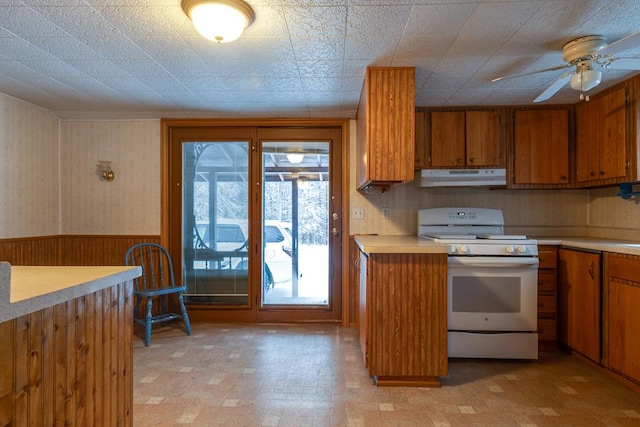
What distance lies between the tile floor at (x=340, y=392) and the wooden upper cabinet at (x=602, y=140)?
1478mm

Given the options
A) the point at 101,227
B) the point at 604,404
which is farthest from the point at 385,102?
the point at 101,227

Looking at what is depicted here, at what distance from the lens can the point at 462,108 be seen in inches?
128

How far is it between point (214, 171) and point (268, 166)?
0.56 metres

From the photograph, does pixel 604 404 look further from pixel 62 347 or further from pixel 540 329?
pixel 62 347

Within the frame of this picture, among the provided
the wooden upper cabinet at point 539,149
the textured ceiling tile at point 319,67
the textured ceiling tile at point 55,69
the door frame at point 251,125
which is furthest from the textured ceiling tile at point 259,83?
the wooden upper cabinet at point 539,149

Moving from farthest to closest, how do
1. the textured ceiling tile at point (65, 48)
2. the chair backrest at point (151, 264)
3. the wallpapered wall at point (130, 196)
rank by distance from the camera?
the chair backrest at point (151, 264)
the wallpapered wall at point (130, 196)
the textured ceiling tile at point (65, 48)

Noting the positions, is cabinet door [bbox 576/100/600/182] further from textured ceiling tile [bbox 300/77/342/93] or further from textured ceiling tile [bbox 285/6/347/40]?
textured ceiling tile [bbox 285/6/347/40]

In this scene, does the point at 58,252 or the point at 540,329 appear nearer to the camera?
the point at 540,329

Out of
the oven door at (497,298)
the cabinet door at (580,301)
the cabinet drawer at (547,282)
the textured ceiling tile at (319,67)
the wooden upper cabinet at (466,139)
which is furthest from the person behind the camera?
the wooden upper cabinet at (466,139)

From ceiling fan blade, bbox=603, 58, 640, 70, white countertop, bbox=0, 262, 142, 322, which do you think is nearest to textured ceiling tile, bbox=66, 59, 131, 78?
white countertop, bbox=0, 262, 142, 322

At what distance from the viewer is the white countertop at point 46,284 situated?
919 mm

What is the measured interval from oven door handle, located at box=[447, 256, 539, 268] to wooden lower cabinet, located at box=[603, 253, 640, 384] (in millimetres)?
471

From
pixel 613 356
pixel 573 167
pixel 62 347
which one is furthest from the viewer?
pixel 573 167

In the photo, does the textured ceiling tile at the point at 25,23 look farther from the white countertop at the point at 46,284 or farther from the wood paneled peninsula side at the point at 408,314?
the wood paneled peninsula side at the point at 408,314
